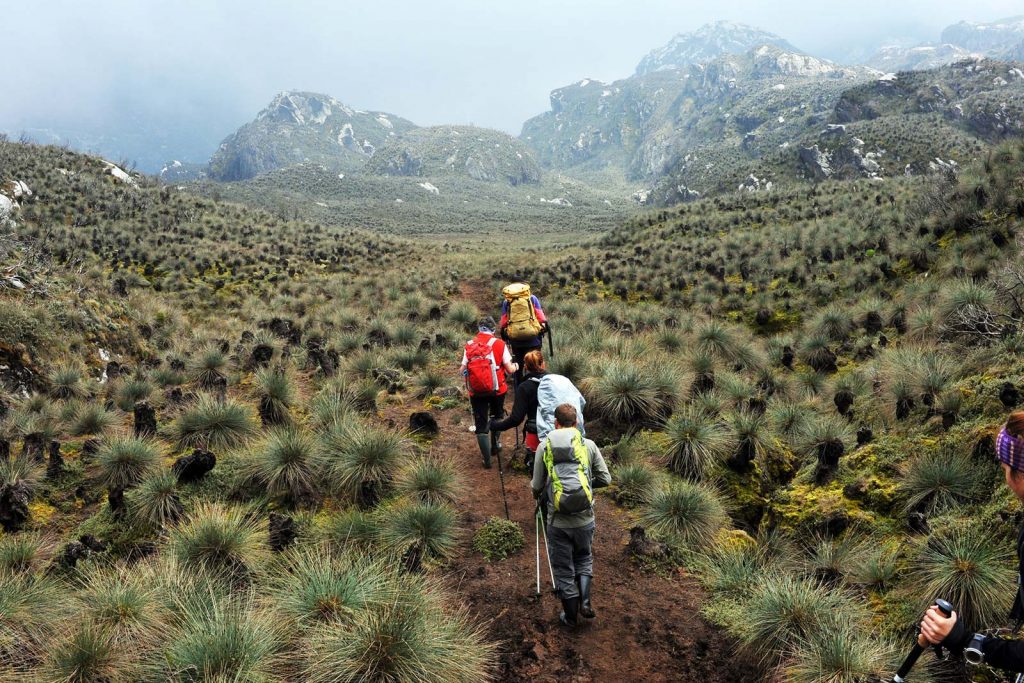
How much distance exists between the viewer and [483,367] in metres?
7.41

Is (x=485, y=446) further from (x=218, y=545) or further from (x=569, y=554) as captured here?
(x=218, y=545)

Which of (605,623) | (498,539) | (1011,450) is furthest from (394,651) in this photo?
(1011,450)

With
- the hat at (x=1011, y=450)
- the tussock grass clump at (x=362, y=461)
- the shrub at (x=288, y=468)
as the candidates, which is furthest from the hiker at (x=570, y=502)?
the shrub at (x=288, y=468)

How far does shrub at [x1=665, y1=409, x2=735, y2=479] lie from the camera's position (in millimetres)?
7667

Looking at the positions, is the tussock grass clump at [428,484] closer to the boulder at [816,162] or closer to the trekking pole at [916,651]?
the trekking pole at [916,651]

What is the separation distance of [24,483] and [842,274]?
2183cm

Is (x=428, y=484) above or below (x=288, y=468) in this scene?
below

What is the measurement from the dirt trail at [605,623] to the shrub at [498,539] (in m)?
0.09

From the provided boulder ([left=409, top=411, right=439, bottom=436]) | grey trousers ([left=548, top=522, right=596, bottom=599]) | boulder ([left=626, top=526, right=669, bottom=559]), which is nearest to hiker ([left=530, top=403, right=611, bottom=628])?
grey trousers ([left=548, top=522, right=596, bottom=599])

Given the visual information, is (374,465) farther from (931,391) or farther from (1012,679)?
(931,391)

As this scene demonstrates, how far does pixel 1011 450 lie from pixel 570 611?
3.64 meters

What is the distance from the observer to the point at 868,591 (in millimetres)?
4652

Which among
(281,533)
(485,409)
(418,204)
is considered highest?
(418,204)

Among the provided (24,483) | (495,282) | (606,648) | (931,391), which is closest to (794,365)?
(931,391)
